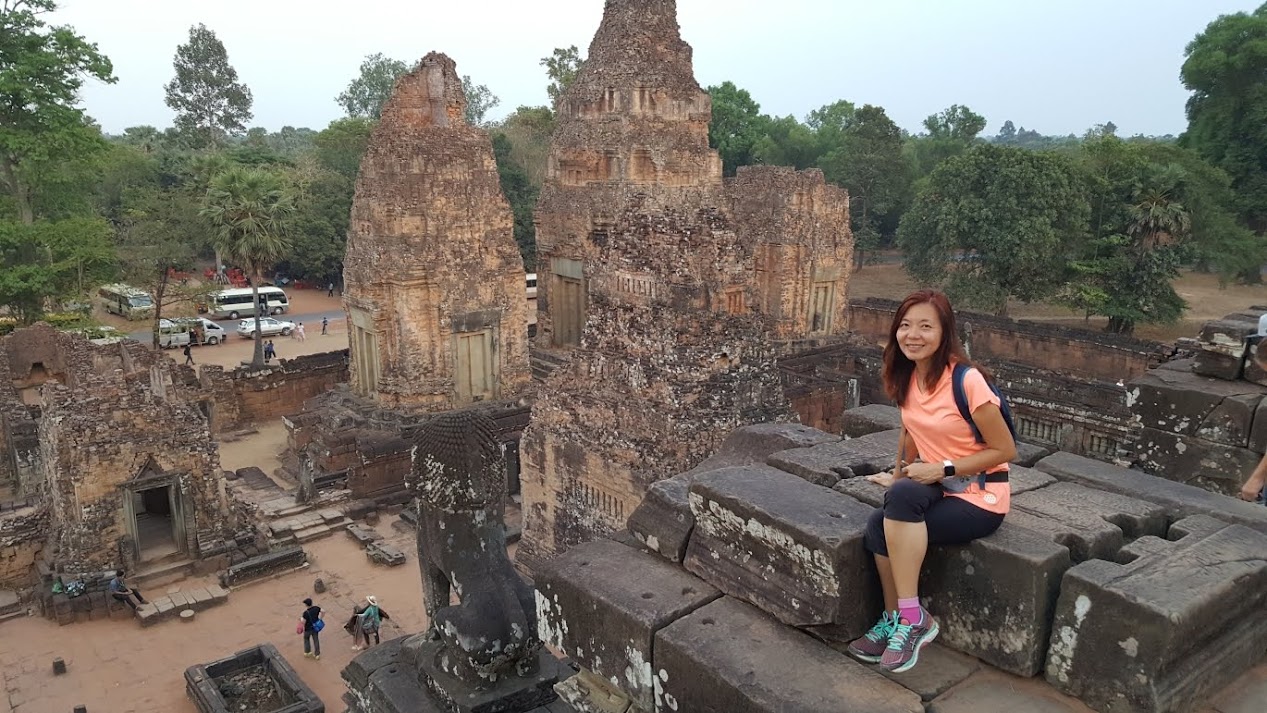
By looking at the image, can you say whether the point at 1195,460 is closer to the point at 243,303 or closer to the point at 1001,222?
the point at 1001,222

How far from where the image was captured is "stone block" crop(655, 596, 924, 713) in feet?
Answer: 9.57

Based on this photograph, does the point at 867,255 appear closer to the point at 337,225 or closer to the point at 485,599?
the point at 337,225

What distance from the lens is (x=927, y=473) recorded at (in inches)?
123

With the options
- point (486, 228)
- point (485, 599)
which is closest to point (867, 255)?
point (486, 228)

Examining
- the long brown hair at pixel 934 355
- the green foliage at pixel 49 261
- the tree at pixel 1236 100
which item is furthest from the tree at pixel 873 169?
the long brown hair at pixel 934 355

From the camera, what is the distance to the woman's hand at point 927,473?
313cm

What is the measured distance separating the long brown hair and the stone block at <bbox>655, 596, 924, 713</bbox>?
1053mm

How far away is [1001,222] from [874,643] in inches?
1124

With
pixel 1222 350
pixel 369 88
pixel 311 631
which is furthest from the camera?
pixel 369 88

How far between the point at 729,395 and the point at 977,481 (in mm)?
6577

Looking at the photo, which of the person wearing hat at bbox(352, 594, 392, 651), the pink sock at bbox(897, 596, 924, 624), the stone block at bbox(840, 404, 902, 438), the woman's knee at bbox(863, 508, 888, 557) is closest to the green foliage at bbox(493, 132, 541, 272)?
the person wearing hat at bbox(352, 594, 392, 651)

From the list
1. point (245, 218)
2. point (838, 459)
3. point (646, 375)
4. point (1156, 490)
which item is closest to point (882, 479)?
point (838, 459)

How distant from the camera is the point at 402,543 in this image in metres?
15.7

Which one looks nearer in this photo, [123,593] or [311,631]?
[311,631]
